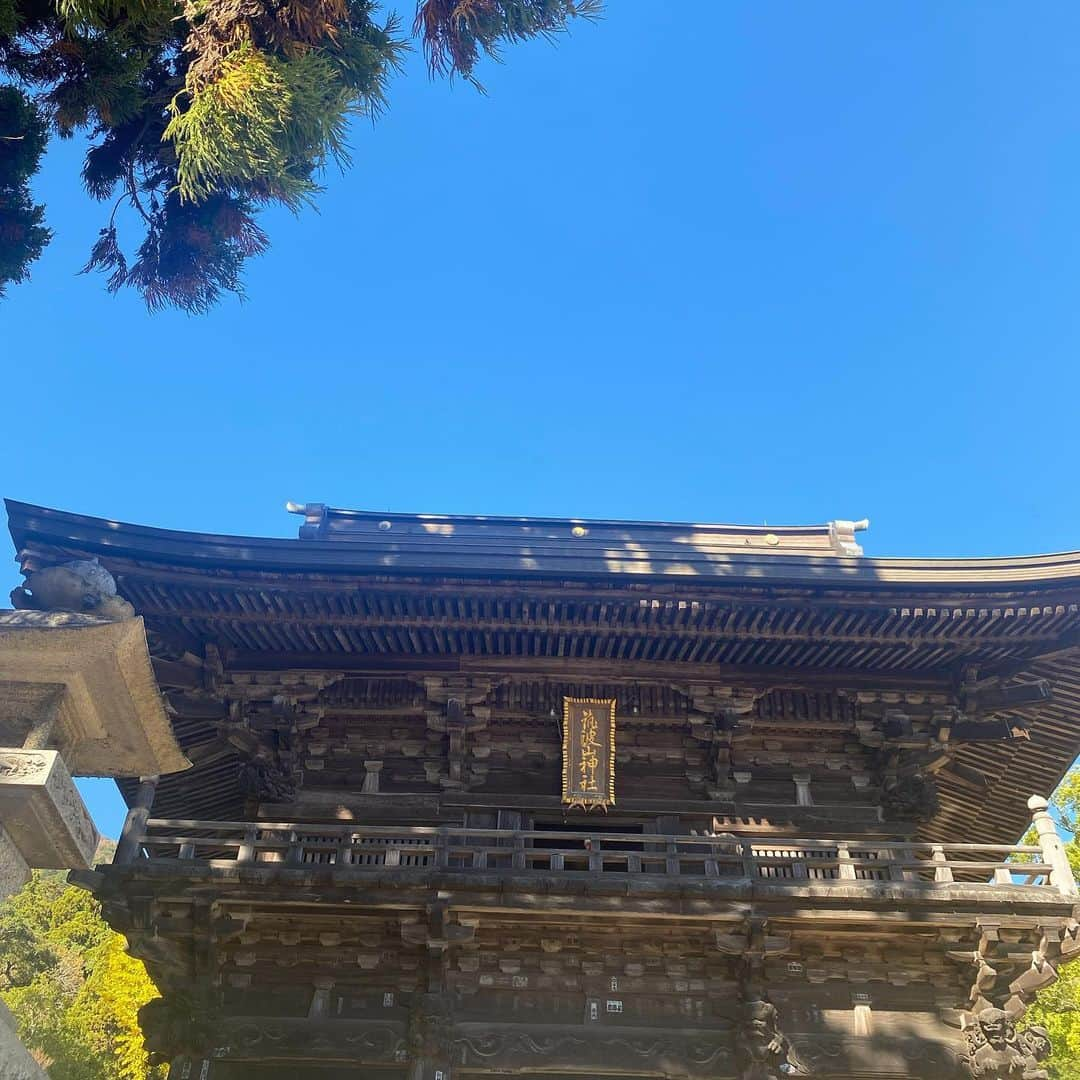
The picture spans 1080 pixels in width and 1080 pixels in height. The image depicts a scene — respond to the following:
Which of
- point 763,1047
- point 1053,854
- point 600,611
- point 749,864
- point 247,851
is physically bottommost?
point 763,1047

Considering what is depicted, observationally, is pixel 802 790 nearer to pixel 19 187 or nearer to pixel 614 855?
pixel 614 855

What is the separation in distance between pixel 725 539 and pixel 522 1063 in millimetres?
14384

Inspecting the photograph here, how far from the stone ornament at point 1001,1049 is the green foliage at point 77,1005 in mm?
18204

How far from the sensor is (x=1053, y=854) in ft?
34.1

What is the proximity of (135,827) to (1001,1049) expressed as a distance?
33.3 ft

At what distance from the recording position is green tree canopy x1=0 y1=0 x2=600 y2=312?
7281 mm

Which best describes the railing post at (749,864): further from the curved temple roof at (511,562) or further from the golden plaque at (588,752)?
the curved temple roof at (511,562)

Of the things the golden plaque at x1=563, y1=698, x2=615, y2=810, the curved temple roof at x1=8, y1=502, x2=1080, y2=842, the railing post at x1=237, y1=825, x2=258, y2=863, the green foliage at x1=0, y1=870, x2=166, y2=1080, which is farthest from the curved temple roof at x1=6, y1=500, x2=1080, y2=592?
the green foliage at x1=0, y1=870, x2=166, y2=1080

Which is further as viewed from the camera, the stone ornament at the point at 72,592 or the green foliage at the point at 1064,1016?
the green foliage at the point at 1064,1016

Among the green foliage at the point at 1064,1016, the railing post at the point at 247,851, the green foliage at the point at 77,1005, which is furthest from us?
the green foliage at the point at 77,1005

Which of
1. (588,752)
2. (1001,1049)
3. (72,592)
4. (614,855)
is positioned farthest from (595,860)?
(72,592)

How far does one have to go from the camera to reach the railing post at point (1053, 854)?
1014cm

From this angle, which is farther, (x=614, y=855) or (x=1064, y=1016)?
(x=1064, y=1016)

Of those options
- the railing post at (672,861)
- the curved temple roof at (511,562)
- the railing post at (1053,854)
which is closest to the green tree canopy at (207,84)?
the curved temple roof at (511,562)
